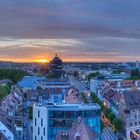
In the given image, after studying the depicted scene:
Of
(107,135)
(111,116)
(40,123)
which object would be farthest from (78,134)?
(111,116)

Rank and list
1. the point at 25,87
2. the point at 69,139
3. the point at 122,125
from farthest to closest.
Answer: the point at 25,87, the point at 122,125, the point at 69,139

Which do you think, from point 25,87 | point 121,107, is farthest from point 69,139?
point 25,87

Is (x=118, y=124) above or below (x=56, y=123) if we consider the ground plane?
below

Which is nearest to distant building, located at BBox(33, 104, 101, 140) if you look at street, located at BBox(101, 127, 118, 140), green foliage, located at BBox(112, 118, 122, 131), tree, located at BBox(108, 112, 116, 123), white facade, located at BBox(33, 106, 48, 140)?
white facade, located at BBox(33, 106, 48, 140)

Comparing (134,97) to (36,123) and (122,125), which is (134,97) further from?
(36,123)

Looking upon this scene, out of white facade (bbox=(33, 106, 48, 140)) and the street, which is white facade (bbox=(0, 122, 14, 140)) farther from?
the street

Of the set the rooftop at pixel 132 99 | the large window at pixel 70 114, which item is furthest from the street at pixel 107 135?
the large window at pixel 70 114

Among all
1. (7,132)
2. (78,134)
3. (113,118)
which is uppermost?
(78,134)

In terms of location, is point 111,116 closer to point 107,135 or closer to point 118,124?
point 118,124
